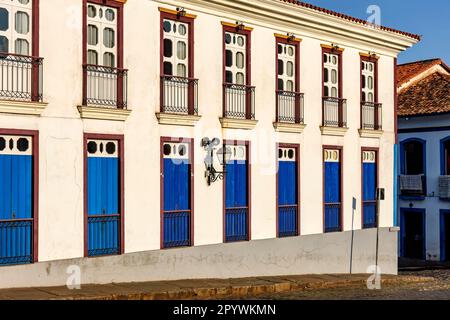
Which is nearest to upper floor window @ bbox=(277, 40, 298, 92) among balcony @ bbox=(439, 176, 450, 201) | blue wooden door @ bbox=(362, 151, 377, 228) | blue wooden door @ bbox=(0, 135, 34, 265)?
blue wooden door @ bbox=(362, 151, 377, 228)

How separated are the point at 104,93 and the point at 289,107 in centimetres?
578

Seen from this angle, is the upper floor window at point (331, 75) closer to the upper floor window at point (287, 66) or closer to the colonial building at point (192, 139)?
the colonial building at point (192, 139)

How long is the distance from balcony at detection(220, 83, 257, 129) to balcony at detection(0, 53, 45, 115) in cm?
479

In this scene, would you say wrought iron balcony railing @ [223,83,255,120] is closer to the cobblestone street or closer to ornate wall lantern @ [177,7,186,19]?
ornate wall lantern @ [177,7,186,19]

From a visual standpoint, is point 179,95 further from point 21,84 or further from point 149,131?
point 21,84

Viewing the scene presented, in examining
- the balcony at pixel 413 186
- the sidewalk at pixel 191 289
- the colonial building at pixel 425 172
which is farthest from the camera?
the balcony at pixel 413 186

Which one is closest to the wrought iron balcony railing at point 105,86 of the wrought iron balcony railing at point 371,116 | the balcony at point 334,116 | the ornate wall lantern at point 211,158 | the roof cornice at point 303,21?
the roof cornice at point 303,21

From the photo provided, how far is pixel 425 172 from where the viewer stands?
28.1 metres

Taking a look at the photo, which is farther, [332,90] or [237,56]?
[332,90]

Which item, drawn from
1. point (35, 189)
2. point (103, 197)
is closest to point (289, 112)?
point (103, 197)

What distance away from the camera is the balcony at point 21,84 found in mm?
12703

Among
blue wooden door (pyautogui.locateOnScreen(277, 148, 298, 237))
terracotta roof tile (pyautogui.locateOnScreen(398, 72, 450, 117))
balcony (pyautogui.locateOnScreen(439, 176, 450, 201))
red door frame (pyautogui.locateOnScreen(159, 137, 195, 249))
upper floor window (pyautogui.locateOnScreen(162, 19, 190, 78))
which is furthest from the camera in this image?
terracotta roof tile (pyautogui.locateOnScreen(398, 72, 450, 117))

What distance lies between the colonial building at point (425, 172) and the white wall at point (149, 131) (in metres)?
8.97

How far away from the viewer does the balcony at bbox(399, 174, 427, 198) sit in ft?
92.6
